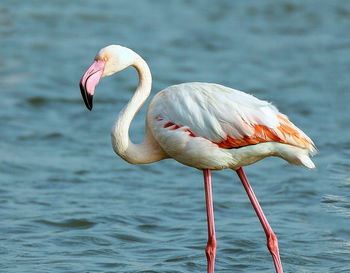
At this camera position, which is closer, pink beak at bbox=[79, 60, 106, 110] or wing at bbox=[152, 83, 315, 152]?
wing at bbox=[152, 83, 315, 152]

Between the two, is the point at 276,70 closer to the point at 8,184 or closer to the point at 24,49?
the point at 24,49

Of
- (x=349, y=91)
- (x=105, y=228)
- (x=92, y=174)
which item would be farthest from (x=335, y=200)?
(x=349, y=91)

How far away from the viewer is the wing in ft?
19.0

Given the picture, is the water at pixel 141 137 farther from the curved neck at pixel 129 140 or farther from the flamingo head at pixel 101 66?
the flamingo head at pixel 101 66

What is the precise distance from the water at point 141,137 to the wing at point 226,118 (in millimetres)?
1498

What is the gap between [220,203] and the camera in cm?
862

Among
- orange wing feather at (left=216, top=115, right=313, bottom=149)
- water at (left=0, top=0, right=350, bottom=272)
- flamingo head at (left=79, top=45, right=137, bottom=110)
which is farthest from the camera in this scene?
water at (left=0, top=0, right=350, bottom=272)

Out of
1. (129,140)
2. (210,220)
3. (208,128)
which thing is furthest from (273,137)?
(129,140)

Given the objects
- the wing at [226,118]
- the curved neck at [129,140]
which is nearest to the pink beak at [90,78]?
the curved neck at [129,140]

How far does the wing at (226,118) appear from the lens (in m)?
5.80

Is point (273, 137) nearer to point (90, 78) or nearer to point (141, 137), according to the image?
point (90, 78)

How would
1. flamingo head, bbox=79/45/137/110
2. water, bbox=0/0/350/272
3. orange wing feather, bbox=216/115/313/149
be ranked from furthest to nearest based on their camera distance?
water, bbox=0/0/350/272
flamingo head, bbox=79/45/137/110
orange wing feather, bbox=216/115/313/149

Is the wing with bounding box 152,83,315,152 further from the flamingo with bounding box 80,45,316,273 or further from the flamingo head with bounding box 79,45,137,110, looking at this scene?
the flamingo head with bounding box 79,45,137,110

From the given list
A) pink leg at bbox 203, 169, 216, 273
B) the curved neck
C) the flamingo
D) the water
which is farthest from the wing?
the water
